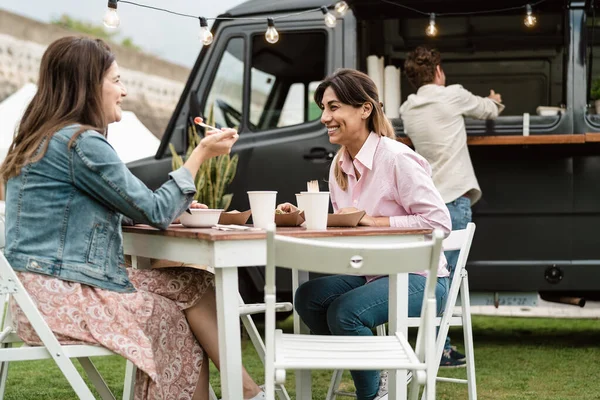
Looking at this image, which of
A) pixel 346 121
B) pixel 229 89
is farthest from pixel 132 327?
pixel 229 89

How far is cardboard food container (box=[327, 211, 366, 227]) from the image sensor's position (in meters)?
3.09

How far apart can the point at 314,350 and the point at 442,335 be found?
1.03 meters

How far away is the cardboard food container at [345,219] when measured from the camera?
122 inches

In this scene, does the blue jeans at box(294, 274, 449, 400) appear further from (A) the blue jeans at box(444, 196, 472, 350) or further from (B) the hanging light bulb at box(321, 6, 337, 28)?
(B) the hanging light bulb at box(321, 6, 337, 28)

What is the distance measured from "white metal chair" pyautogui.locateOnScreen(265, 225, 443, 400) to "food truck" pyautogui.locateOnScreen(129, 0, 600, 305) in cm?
294

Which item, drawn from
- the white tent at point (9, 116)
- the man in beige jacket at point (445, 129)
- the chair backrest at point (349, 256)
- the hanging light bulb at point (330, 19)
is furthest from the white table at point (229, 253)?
the white tent at point (9, 116)

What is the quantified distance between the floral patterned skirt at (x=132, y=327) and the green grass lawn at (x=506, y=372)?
4.85ft

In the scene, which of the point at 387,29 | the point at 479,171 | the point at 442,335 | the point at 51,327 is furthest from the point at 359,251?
the point at 387,29

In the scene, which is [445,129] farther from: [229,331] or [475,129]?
Result: [229,331]

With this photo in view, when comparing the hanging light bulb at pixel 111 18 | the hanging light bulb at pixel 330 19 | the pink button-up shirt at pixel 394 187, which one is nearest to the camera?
the pink button-up shirt at pixel 394 187

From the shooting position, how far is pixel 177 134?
5.82 metres

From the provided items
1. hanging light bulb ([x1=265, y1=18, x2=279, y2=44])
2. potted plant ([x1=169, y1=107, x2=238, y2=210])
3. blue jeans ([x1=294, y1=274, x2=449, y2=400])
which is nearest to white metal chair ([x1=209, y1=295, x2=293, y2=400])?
blue jeans ([x1=294, y1=274, x2=449, y2=400])

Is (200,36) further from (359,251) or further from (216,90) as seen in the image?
(359,251)

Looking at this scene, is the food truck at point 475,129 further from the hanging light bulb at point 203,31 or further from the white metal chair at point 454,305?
the white metal chair at point 454,305
